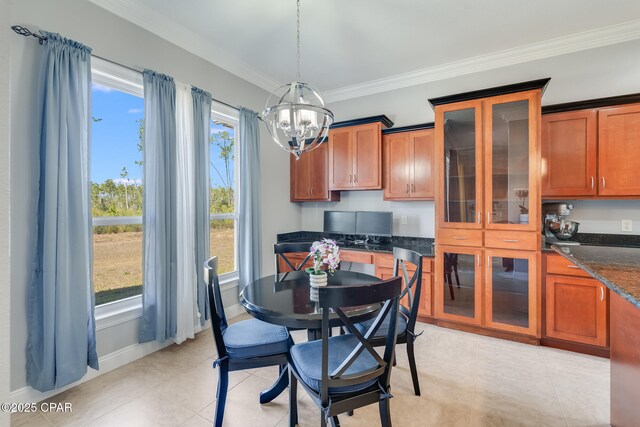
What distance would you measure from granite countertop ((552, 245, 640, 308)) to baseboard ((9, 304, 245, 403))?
3.31 m

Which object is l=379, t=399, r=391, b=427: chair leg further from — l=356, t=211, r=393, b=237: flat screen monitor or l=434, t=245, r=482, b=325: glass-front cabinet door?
l=356, t=211, r=393, b=237: flat screen monitor

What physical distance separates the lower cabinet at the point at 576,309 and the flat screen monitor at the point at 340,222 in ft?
7.40

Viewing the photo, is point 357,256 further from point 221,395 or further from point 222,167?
point 221,395

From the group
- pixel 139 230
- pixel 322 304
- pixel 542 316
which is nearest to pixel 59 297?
pixel 139 230

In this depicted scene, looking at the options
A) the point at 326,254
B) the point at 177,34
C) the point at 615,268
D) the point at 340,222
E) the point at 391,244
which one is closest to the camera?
the point at 615,268

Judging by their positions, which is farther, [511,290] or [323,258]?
[511,290]

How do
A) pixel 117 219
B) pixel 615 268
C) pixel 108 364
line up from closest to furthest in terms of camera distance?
pixel 615 268 → pixel 108 364 → pixel 117 219

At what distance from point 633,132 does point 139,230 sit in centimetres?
469

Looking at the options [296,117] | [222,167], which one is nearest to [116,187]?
[222,167]

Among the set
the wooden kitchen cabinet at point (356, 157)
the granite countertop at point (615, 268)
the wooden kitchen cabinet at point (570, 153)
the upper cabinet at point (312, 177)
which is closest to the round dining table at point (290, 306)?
the granite countertop at point (615, 268)

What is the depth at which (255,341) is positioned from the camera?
6.00 ft

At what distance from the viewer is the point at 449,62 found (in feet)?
11.6

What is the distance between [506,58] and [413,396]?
3.67 meters

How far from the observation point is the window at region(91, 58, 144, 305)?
248 centimetres
